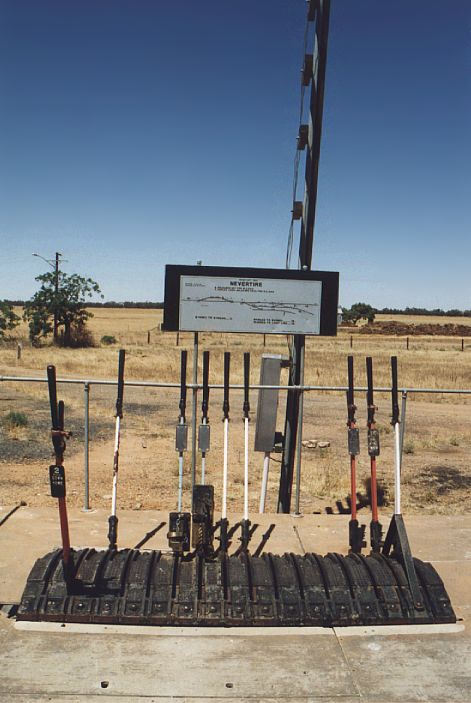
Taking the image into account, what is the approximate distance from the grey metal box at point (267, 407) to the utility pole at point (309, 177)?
202 millimetres

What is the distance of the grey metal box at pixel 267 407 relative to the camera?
7.19 m

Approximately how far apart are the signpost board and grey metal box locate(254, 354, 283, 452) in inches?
20.7

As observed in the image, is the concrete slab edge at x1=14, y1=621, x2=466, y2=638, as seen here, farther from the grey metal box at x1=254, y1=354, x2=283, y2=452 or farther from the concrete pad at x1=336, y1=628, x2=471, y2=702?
the grey metal box at x1=254, y1=354, x2=283, y2=452

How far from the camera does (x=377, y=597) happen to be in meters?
4.42

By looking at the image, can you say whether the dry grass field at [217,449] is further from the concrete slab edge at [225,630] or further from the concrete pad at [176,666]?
the concrete pad at [176,666]

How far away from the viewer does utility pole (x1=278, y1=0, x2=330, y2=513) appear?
6773 mm

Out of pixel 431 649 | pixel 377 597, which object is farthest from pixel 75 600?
pixel 431 649

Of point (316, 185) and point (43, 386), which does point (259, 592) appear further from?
point (43, 386)

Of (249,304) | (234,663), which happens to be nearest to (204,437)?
(249,304)

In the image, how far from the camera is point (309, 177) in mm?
7012

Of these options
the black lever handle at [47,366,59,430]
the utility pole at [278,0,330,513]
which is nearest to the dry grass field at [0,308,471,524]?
the utility pole at [278,0,330,513]

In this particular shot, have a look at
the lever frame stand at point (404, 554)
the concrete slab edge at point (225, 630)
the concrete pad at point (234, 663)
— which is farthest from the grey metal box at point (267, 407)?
the concrete slab edge at point (225, 630)

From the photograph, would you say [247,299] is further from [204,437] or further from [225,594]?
[225,594]

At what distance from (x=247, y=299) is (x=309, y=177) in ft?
4.99
